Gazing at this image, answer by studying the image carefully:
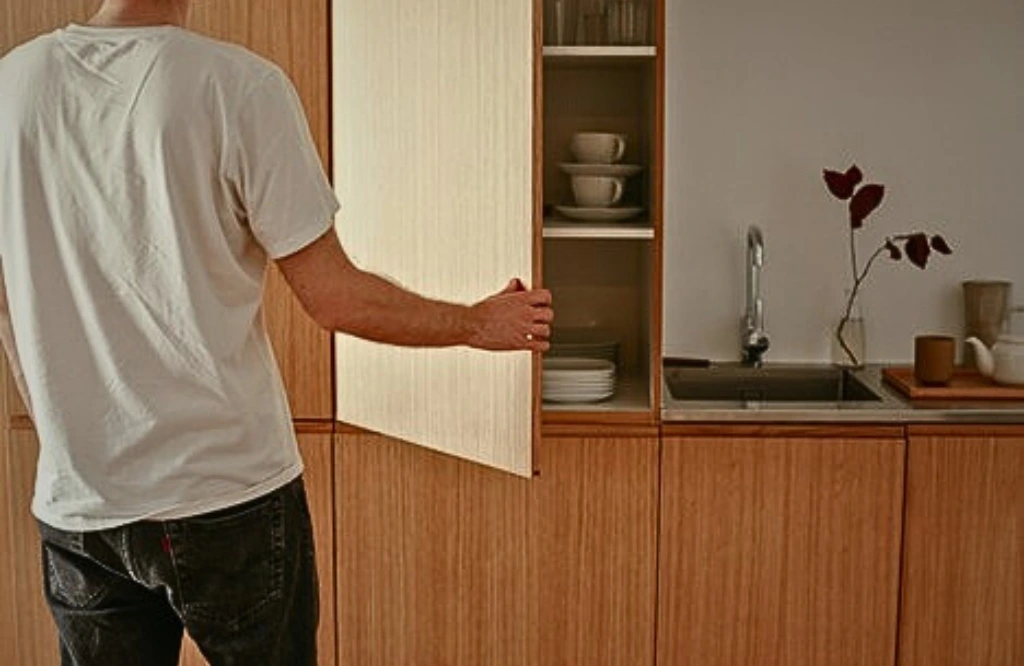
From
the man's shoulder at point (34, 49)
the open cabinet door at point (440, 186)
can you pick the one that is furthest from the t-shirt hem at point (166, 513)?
the open cabinet door at point (440, 186)

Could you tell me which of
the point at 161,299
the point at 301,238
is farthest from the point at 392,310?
the point at 161,299

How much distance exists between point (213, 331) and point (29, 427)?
4.18 ft

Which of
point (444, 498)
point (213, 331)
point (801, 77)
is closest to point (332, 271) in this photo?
point (213, 331)

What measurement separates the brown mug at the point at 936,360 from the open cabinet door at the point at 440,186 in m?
0.95

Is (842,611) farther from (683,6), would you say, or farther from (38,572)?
(38,572)

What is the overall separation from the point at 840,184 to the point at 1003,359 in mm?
488

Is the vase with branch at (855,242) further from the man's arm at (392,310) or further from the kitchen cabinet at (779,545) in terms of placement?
the man's arm at (392,310)

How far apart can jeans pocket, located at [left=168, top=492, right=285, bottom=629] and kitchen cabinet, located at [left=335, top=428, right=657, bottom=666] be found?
0.98 meters

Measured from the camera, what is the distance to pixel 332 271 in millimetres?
1706

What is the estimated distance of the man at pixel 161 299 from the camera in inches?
62.9

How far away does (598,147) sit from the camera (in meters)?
2.83

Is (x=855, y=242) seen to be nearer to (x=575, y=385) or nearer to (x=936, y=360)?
(x=936, y=360)

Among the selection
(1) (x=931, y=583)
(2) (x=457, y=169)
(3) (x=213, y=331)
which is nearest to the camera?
(3) (x=213, y=331)

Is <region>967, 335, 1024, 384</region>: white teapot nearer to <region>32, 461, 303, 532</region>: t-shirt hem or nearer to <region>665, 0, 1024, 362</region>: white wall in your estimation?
<region>665, 0, 1024, 362</region>: white wall
